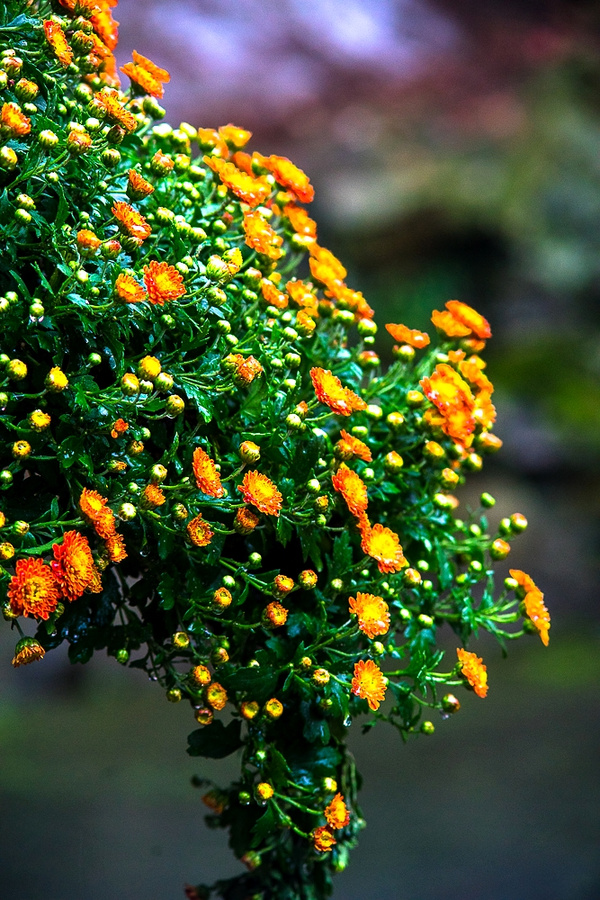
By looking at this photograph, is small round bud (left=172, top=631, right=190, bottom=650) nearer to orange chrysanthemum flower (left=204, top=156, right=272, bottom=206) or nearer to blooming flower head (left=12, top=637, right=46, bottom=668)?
blooming flower head (left=12, top=637, right=46, bottom=668)

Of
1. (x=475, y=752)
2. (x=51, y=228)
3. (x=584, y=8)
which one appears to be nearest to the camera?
(x=51, y=228)

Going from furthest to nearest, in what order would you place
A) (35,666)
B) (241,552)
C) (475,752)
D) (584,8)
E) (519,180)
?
(584,8), (519,180), (35,666), (475,752), (241,552)

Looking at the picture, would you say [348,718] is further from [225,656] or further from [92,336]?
[92,336]

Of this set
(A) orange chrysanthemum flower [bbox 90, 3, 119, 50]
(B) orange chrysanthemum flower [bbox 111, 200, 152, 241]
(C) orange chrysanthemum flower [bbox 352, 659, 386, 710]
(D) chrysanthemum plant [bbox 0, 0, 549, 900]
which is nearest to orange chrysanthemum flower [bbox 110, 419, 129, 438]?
(D) chrysanthemum plant [bbox 0, 0, 549, 900]

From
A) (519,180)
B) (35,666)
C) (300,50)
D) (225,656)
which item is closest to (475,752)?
(35,666)

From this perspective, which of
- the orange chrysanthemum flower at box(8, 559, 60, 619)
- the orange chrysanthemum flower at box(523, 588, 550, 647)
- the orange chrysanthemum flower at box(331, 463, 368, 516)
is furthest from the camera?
the orange chrysanthemum flower at box(523, 588, 550, 647)

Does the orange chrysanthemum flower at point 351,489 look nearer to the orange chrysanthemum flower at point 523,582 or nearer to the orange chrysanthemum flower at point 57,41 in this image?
the orange chrysanthemum flower at point 523,582
